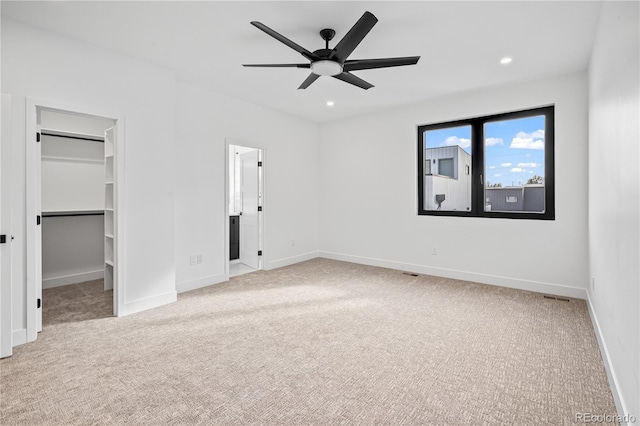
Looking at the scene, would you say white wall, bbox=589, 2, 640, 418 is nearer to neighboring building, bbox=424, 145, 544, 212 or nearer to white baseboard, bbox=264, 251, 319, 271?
neighboring building, bbox=424, 145, 544, 212

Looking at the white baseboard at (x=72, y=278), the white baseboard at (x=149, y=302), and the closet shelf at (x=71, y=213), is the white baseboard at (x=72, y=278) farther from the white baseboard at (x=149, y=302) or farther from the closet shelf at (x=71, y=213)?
the white baseboard at (x=149, y=302)

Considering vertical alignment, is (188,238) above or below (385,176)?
below

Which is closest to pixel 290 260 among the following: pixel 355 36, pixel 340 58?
A: pixel 340 58

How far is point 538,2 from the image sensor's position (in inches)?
93.5

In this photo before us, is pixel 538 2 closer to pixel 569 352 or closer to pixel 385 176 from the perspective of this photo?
pixel 569 352

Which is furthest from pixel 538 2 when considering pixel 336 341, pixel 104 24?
pixel 104 24

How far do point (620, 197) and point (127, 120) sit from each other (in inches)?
162

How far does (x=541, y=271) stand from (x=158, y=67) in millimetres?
5237

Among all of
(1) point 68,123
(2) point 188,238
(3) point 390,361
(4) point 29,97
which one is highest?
(1) point 68,123

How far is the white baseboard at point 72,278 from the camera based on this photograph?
4215 millimetres

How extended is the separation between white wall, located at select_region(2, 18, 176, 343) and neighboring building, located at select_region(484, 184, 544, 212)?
14.1ft

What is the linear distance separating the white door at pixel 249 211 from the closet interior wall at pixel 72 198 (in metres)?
2.11

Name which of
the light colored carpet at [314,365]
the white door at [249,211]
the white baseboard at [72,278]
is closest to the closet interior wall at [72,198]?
the white baseboard at [72,278]

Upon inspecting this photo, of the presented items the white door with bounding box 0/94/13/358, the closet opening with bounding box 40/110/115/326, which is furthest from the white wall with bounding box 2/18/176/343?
the closet opening with bounding box 40/110/115/326
